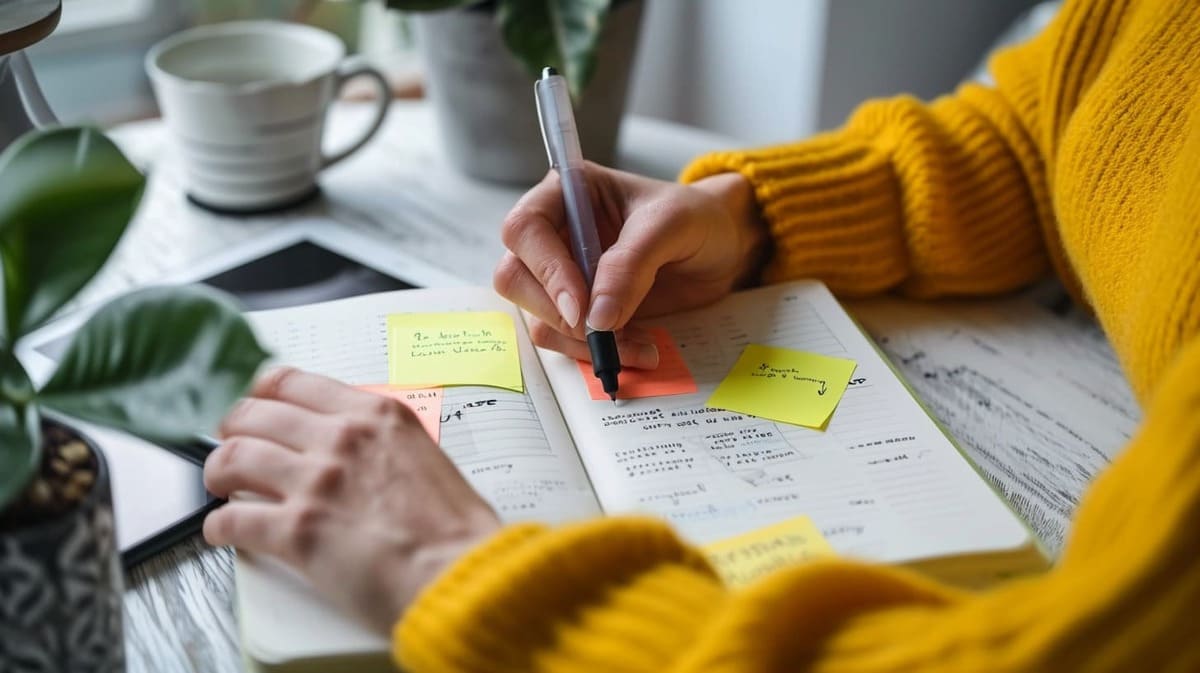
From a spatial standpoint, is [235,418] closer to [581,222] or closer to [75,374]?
[75,374]

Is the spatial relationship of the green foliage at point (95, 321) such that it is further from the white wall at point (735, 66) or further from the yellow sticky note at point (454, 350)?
the white wall at point (735, 66)

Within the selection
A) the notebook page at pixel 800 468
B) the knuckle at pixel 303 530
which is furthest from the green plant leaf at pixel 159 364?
the notebook page at pixel 800 468

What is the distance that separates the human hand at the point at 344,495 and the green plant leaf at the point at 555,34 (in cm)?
41

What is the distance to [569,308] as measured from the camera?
2.16ft

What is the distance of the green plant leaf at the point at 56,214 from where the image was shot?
0.39m

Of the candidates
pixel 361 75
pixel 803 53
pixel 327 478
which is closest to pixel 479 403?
pixel 327 478

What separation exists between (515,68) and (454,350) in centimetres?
36

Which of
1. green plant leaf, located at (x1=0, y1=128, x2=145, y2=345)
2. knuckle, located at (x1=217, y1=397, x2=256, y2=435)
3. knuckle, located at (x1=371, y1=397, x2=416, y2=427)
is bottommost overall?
knuckle, located at (x1=217, y1=397, x2=256, y2=435)

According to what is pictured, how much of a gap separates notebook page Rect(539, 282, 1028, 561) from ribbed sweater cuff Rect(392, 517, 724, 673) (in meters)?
→ 0.09

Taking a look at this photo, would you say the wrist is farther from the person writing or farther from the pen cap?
the pen cap

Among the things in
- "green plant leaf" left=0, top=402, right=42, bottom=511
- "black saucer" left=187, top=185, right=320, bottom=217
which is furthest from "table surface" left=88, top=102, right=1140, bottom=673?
"green plant leaf" left=0, top=402, right=42, bottom=511

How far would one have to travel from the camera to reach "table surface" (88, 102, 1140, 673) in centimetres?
54

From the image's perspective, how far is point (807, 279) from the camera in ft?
2.57

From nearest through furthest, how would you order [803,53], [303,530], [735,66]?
[303,530]
[803,53]
[735,66]
